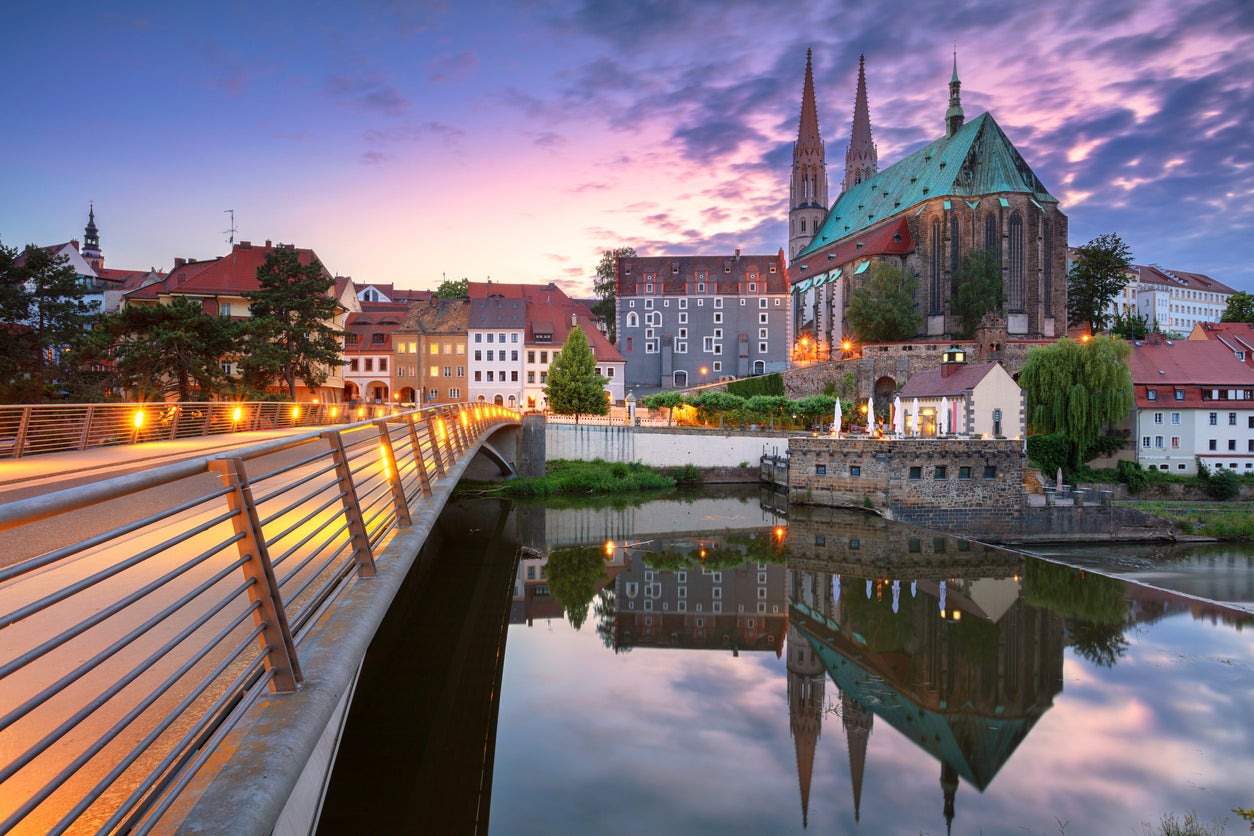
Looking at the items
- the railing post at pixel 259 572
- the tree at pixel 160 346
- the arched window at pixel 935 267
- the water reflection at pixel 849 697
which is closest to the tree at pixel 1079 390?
the water reflection at pixel 849 697

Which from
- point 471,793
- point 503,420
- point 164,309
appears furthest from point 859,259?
point 471,793

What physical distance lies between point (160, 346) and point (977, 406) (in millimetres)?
35102

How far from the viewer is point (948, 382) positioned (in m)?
43.7

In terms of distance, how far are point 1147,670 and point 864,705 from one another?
6968mm

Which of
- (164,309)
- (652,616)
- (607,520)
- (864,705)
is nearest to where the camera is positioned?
(864,705)

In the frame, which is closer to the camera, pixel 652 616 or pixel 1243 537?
pixel 652 616

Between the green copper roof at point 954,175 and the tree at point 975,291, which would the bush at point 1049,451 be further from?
the green copper roof at point 954,175

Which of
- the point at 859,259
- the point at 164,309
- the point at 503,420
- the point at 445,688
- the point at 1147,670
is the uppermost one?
the point at 859,259

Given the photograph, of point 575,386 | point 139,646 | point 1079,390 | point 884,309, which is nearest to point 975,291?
point 884,309

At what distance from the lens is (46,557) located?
1909 millimetres

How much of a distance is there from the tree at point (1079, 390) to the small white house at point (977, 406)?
2.28 meters

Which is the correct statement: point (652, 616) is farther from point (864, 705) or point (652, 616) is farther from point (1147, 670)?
point (1147, 670)

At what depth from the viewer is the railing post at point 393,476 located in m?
7.37

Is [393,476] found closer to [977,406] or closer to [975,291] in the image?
[977,406]
